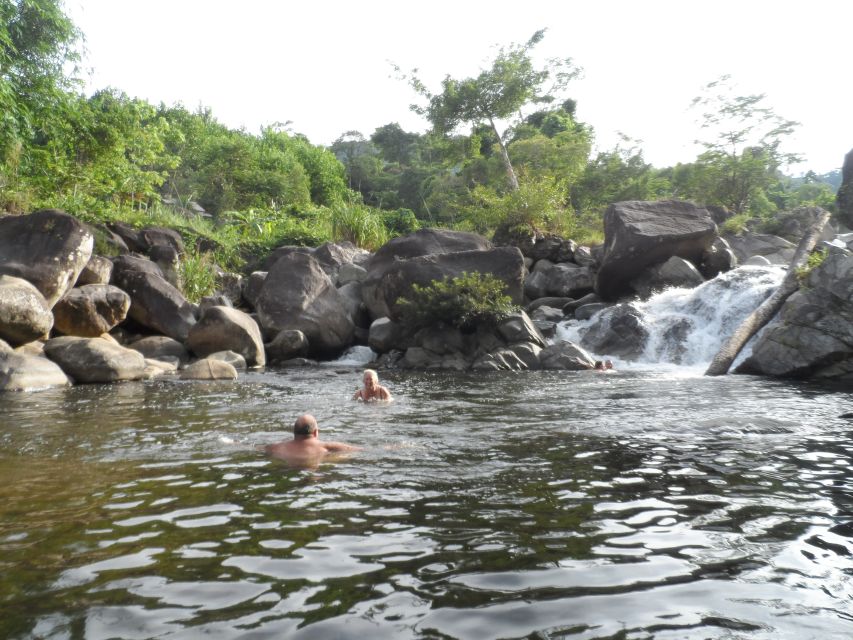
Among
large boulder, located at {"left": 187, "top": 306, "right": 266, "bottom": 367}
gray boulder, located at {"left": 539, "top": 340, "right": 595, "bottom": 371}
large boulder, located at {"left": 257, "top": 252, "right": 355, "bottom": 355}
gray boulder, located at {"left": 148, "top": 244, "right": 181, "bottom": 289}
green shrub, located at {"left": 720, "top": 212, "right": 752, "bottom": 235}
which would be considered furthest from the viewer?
green shrub, located at {"left": 720, "top": 212, "right": 752, "bottom": 235}

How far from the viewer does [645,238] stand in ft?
61.7

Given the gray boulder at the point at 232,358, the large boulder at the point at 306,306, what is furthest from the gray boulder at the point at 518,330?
the gray boulder at the point at 232,358

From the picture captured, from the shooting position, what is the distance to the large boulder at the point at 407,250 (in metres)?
18.8

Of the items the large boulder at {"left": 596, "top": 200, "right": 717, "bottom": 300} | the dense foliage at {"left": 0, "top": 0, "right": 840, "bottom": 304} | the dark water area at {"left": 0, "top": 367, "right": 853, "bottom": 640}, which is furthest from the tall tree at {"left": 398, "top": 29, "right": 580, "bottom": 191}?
the dark water area at {"left": 0, "top": 367, "right": 853, "bottom": 640}

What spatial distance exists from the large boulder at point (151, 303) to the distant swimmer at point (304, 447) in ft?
37.0

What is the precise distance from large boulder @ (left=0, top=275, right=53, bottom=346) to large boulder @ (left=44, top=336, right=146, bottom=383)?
465 mm

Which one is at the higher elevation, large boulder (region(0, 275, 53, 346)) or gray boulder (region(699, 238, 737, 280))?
gray boulder (region(699, 238, 737, 280))

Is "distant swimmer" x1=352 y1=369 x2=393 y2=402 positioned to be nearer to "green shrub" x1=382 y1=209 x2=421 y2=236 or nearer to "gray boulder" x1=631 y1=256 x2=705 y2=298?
"gray boulder" x1=631 y1=256 x2=705 y2=298

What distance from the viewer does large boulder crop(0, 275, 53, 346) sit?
11.9 meters

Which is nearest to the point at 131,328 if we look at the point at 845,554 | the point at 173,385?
the point at 173,385

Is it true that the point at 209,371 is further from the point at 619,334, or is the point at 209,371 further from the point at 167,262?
the point at 619,334

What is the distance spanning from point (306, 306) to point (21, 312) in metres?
6.97

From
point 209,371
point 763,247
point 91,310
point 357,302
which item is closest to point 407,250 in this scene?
point 357,302

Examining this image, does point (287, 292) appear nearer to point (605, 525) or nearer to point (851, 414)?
point (851, 414)
